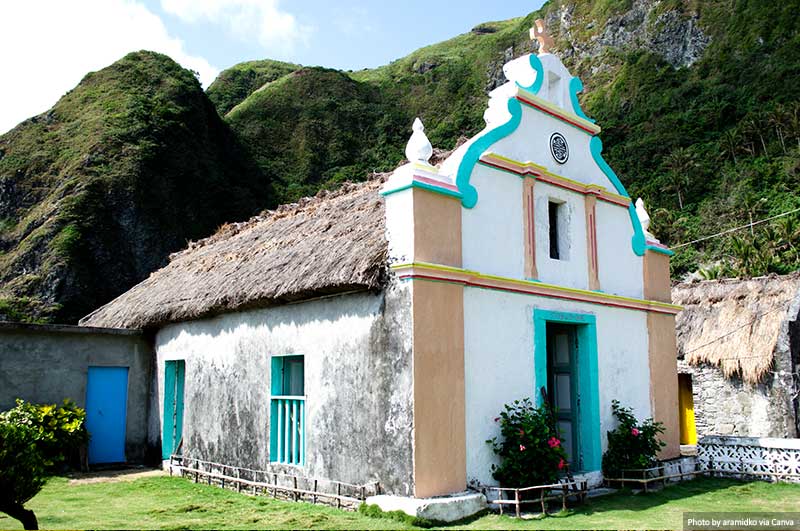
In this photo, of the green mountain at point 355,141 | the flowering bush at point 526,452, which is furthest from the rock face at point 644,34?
the flowering bush at point 526,452

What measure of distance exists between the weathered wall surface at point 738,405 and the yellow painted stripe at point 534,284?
16.4ft

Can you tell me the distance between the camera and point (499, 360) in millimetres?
8562

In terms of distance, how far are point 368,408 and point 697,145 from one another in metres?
41.6

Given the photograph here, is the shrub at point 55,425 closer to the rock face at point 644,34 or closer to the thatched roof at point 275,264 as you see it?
the thatched roof at point 275,264

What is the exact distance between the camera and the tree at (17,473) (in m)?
6.04

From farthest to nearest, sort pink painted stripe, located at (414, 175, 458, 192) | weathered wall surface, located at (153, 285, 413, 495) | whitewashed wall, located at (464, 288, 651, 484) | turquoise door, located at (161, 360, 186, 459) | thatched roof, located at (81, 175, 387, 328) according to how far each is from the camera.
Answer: turquoise door, located at (161, 360, 186, 459) < thatched roof, located at (81, 175, 387, 328) < whitewashed wall, located at (464, 288, 651, 484) < pink painted stripe, located at (414, 175, 458, 192) < weathered wall surface, located at (153, 285, 413, 495)

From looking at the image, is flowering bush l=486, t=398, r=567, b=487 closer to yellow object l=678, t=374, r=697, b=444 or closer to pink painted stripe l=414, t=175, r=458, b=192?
pink painted stripe l=414, t=175, r=458, b=192

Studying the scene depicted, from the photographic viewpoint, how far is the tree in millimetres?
6043

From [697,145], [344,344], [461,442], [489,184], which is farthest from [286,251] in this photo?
[697,145]

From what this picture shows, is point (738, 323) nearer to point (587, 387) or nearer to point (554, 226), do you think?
point (587, 387)

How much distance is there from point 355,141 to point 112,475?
48075mm

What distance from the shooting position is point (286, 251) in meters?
10.8

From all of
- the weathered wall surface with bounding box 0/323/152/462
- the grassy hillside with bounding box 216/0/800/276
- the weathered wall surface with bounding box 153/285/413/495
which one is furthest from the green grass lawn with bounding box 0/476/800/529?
the grassy hillside with bounding box 216/0/800/276

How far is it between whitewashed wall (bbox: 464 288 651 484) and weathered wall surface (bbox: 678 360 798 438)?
6557 mm
